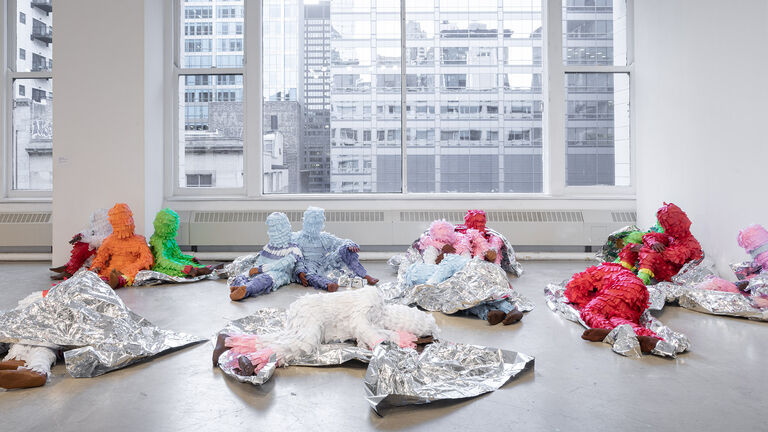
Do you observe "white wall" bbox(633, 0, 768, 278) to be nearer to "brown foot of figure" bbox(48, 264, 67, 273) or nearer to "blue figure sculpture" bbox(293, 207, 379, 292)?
"blue figure sculpture" bbox(293, 207, 379, 292)

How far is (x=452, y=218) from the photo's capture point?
606 centimetres

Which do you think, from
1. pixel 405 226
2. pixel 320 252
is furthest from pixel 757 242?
pixel 405 226

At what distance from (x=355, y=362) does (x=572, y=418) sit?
3.14 feet

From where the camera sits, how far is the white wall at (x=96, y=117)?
537cm

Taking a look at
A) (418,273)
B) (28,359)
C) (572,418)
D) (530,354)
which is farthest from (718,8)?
(28,359)

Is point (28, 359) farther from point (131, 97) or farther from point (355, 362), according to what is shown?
point (131, 97)

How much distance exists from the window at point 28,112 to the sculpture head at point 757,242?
6.72 m

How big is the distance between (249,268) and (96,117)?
7.30 ft

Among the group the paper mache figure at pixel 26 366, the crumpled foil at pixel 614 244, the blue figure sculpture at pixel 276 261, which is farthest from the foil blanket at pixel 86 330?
the crumpled foil at pixel 614 244

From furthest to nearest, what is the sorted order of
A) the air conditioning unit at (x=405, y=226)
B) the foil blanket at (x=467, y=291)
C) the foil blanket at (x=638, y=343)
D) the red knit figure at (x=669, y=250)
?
the air conditioning unit at (x=405, y=226) < the red knit figure at (x=669, y=250) < the foil blanket at (x=467, y=291) < the foil blanket at (x=638, y=343)

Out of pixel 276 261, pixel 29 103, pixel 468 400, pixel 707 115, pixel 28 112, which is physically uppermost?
pixel 29 103

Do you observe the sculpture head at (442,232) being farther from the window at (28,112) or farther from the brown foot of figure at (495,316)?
the window at (28,112)

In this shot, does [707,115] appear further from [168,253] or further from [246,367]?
[168,253]

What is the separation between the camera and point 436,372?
89.2 inches
